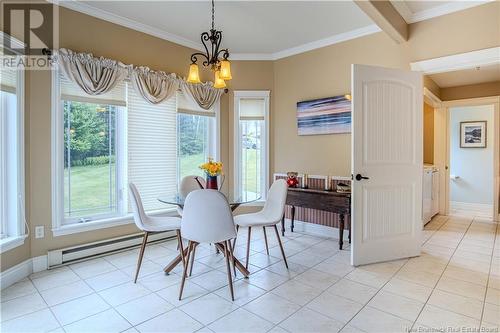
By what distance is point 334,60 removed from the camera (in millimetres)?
4000

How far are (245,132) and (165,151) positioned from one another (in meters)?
1.40

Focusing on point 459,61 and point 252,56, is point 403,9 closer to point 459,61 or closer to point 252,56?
point 459,61

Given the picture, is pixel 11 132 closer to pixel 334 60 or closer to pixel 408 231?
pixel 334 60

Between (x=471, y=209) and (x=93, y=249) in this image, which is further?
(x=471, y=209)

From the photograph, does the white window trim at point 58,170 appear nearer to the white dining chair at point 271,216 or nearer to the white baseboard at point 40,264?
the white baseboard at point 40,264

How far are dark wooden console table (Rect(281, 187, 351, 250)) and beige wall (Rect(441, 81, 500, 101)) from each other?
12.0 feet

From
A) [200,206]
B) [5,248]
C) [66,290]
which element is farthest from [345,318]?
[5,248]

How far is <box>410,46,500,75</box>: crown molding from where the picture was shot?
2.85 m

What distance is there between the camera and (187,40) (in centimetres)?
405

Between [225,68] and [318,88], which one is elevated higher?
[318,88]

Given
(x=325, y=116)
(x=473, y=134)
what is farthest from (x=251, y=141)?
(x=473, y=134)

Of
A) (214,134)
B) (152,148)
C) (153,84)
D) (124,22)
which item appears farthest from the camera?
(214,134)

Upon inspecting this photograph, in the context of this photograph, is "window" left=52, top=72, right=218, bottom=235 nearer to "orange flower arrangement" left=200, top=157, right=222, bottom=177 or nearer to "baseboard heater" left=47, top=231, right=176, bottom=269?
"baseboard heater" left=47, top=231, right=176, bottom=269

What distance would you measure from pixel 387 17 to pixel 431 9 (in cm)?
→ 70
